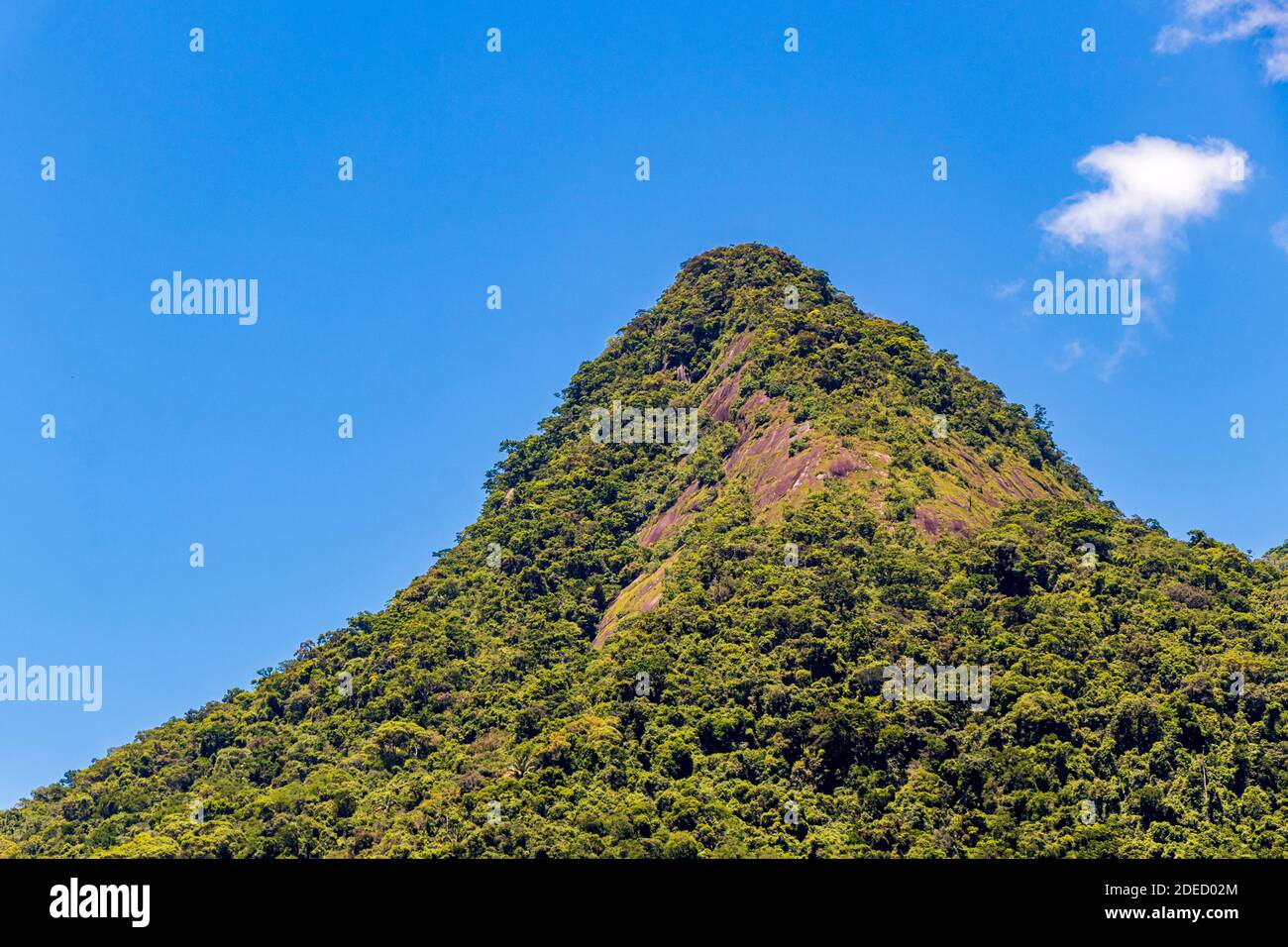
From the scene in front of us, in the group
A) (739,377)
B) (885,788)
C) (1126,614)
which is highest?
(739,377)
